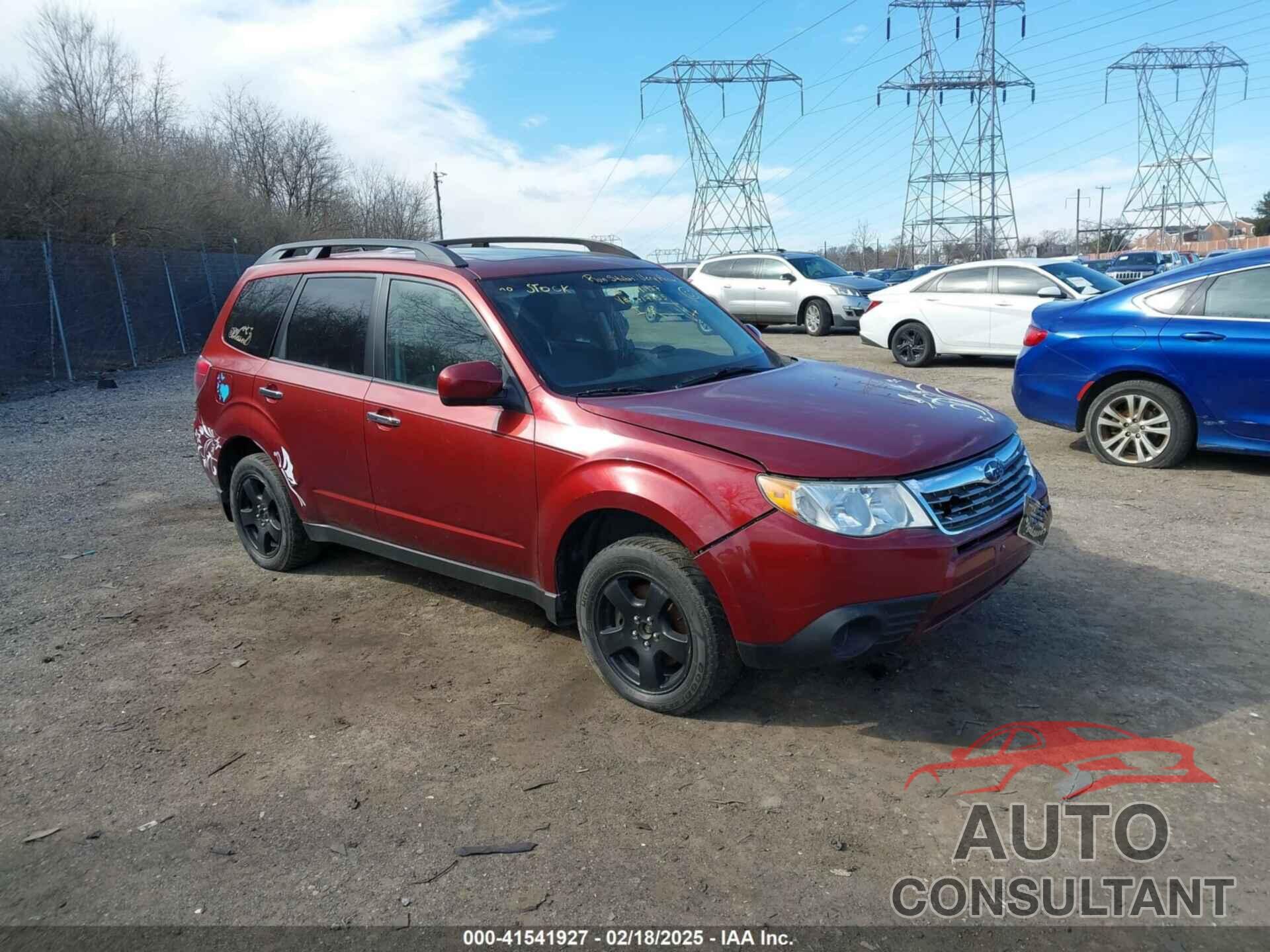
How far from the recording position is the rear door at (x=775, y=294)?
2033 centimetres

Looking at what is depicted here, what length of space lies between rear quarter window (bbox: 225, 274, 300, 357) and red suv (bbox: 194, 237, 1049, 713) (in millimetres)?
22

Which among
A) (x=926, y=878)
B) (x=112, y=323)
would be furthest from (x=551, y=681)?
(x=112, y=323)

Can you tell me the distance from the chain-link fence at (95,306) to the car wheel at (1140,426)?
15865 mm

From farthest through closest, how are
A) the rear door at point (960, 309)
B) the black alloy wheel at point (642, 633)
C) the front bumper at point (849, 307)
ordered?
the front bumper at point (849, 307) < the rear door at point (960, 309) < the black alloy wheel at point (642, 633)

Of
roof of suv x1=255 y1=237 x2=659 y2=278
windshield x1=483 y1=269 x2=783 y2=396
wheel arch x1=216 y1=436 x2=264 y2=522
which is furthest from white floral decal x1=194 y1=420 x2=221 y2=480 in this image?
windshield x1=483 y1=269 x2=783 y2=396

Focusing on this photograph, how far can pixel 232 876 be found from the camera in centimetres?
299

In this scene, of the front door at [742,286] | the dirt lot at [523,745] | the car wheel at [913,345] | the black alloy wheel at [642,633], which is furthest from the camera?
the front door at [742,286]

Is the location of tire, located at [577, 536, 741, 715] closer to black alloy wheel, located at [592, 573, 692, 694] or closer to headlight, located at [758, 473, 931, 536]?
black alloy wheel, located at [592, 573, 692, 694]

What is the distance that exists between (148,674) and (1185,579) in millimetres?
5141

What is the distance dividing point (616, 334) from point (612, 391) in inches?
21.4

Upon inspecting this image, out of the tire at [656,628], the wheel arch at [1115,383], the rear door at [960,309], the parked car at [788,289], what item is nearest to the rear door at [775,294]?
the parked car at [788,289]

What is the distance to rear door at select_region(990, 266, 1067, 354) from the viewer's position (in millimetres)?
13156

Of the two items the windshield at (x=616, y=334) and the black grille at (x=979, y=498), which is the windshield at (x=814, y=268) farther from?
the black grille at (x=979, y=498)

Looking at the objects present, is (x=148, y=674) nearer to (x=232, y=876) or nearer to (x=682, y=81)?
(x=232, y=876)
